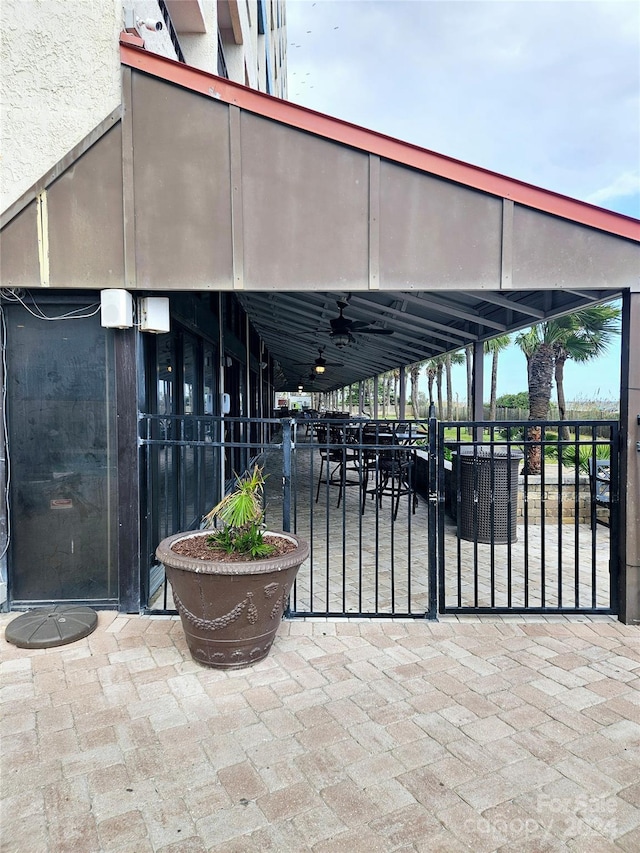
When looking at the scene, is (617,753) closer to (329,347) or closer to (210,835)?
(210,835)

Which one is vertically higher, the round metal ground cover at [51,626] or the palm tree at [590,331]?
the palm tree at [590,331]

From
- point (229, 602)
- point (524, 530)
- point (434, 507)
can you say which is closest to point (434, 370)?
point (524, 530)

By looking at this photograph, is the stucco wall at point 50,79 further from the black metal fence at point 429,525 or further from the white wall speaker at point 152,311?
the black metal fence at point 429,525

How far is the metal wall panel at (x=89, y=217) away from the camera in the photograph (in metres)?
3.17

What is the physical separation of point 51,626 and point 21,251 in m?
2.41

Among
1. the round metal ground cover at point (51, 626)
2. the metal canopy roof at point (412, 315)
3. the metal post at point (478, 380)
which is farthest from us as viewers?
the metal post at point (478, 380)

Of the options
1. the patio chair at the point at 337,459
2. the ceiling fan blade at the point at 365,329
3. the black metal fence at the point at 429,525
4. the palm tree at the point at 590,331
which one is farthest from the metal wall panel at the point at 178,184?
the palm tree at the point at 590,331

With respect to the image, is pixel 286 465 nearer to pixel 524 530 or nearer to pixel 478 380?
pixel 524 530

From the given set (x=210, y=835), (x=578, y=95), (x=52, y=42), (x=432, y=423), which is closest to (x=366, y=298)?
(x=432, y=423)

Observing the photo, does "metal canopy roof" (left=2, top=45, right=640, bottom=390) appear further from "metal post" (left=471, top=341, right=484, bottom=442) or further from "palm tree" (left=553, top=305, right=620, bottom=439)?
"palm tree" (left=553, top=305, right=620, bottom=439)

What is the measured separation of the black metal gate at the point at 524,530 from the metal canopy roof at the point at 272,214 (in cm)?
117

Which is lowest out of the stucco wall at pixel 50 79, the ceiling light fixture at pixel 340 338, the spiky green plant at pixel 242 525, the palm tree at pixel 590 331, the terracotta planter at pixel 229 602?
the terracotta planter at pixel 229 602

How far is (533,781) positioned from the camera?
1.89 m

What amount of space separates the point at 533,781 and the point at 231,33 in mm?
8973
